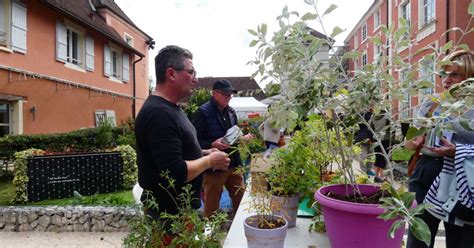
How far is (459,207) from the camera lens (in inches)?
72.5

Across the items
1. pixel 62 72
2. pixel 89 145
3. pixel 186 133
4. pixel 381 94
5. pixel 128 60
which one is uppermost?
pixel 128 60

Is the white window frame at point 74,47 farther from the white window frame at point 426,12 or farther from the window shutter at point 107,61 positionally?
the white window frame at point 426,12

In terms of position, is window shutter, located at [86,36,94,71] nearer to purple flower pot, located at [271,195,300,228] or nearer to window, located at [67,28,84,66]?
window, located at [67,28,84,66]

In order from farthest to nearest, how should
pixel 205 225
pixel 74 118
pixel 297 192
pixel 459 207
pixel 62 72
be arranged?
1. pixel 74 118
2. pixel 62 72
3. pixel 459 207
4. pixel 297 192
5. pixel 205 225

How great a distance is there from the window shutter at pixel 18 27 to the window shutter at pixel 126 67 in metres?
7.49

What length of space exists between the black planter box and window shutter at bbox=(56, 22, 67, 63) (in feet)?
21.7

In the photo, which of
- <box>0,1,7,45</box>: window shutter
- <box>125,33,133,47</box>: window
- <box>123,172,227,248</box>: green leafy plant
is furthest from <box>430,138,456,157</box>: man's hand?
<box>125,33,133,47</box>: window

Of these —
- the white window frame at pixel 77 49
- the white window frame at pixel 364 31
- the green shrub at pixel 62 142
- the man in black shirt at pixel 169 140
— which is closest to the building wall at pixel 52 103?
the white window frame at pixel 77 49

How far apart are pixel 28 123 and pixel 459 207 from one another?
10.4 metres

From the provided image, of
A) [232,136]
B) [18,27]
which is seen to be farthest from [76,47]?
[232,136]

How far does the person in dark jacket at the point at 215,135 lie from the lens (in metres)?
3.65

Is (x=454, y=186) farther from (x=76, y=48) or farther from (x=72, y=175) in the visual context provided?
(x=76, y=48)

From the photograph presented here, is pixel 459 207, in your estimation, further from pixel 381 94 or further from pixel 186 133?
pixel 186 133

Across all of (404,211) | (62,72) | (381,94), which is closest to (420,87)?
(381,94)
